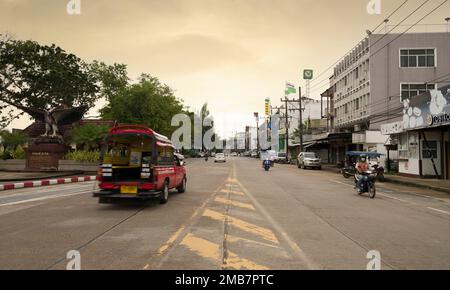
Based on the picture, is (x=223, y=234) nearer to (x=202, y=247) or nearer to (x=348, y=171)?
(x=202, y=247)

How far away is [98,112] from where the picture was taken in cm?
6219

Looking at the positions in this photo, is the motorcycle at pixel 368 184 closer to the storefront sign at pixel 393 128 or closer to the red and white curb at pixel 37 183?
the storefront sign at pixel 393 128

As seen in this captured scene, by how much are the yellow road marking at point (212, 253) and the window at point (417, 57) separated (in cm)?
4104

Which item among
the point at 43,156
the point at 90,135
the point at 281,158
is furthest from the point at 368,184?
the point at 281,158

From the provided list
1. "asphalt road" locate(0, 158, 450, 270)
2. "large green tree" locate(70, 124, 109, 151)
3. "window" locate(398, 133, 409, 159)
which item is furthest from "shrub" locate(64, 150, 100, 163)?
"window" locate(398, 133, 409, 159)

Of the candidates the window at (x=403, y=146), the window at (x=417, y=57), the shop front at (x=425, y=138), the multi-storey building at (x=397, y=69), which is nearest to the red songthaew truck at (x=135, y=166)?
the shop front at (x=425, y=138)

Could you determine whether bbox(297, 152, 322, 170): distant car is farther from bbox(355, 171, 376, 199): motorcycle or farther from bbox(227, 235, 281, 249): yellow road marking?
bbox(227, 235, 281, 249): yellow road marking

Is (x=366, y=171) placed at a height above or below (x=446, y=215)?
above

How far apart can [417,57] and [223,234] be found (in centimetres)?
4122

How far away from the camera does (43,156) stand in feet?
102

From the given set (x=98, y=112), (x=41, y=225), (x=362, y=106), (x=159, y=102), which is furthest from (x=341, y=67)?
(x=41, y=225)

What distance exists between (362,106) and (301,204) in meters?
35.8
